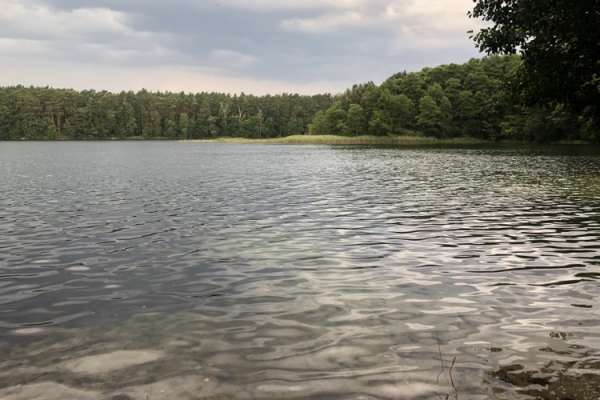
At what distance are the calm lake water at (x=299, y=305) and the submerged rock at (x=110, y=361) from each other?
49 millimetres

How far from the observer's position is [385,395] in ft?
22.1

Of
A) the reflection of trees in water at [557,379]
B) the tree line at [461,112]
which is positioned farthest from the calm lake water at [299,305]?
the tree line at [461,112]

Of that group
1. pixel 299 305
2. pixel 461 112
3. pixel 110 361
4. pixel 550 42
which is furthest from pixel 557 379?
pixel 461 112

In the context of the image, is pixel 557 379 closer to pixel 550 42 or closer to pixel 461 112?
pixel 550 42

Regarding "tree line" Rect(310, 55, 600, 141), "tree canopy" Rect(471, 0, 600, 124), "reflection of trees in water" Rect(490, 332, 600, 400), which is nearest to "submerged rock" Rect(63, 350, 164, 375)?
"reflection of trees in water" Rect(490, 332, 600, 400)

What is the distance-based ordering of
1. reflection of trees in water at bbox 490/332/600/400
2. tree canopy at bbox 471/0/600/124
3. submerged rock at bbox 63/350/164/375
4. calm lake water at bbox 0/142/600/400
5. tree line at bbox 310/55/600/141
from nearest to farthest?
reflection of trees in water at bbox 490/332/600/400 → calm lake water at bbox 0/142/600/400 → submerged rock at bbox 63/350/164/375 → tree canopy at bbox 471/0/600/124 → tree line at bbox 310/55/600/141

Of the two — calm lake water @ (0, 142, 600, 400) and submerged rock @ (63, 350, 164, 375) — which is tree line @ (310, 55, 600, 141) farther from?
submerged rock @ (63, 350, 164, 375)

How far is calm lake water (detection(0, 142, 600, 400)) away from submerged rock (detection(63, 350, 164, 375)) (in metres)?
0.05

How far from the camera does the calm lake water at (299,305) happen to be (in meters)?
7.21

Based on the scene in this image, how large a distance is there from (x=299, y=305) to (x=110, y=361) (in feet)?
14.3

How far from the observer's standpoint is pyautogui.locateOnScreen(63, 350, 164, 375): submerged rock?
761 cm

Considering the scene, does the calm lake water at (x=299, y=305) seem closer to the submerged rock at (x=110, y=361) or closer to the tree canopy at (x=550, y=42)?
the submerged rock at (x=110, y=361)

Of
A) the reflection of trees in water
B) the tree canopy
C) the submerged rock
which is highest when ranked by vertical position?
the tree canopy

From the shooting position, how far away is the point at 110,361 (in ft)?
25.9
